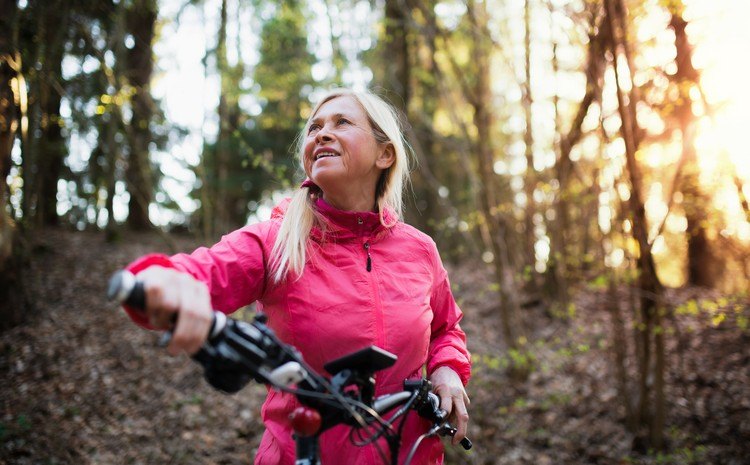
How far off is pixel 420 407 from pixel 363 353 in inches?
21.2

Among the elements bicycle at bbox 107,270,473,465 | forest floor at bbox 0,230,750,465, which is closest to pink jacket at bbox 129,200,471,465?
bicycle at bbox 107,270,473,465


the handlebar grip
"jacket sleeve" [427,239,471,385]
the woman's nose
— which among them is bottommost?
"jacket sleeve" [427,239,471,385]

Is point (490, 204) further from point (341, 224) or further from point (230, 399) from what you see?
point (341, 224)

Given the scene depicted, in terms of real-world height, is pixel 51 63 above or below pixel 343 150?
above

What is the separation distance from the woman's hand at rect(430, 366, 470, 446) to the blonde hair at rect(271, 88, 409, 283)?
2.27 ft

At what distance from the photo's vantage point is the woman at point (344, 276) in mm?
1778

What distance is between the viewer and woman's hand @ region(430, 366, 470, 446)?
6.24 ft

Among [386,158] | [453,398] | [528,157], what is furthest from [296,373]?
[528,157]

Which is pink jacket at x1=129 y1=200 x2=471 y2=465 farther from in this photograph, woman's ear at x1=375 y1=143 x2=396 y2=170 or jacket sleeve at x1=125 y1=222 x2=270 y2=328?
woman's ear at x1=375 y1=143 x2=396 y2=170

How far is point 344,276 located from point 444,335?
0.65 m

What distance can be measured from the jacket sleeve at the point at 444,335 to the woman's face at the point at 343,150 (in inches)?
19.5

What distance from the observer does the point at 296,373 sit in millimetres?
1325

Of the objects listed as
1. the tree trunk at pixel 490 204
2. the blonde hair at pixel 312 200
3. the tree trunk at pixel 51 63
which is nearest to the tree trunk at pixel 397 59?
the tree trunk at pixel 490 204

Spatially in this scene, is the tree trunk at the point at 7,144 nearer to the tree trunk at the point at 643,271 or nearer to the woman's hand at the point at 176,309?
the woman's hand at the point at 176,309
